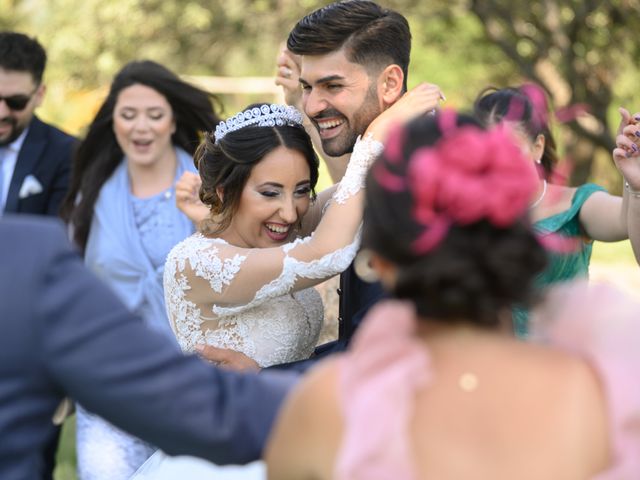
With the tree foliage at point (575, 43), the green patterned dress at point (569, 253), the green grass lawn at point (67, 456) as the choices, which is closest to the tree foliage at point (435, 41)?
the tree foliage at point (575, 43)

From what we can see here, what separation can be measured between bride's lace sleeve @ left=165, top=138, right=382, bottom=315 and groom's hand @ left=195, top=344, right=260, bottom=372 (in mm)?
119

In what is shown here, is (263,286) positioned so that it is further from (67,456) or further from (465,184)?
(67,456)

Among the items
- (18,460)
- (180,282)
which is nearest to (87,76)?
(180,282)

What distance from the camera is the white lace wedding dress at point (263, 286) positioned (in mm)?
3189

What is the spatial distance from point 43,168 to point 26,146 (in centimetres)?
15

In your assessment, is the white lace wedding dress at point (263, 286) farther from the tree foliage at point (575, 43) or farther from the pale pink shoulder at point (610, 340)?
the tree foliage at point (575, 43)

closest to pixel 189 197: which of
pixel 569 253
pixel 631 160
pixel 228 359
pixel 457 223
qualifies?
pixel 228 359

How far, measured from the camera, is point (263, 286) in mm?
3273

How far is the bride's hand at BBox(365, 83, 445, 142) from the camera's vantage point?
3.28 meters

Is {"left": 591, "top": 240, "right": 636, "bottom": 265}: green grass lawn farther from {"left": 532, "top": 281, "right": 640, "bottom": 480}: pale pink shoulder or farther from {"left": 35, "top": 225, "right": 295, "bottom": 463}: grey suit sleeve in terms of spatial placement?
{"left": 35, "top": 225, "right": 295, "bottom": 463}: grey suit sleeve

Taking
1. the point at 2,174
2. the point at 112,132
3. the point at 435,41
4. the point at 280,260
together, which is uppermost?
the point at 280,260

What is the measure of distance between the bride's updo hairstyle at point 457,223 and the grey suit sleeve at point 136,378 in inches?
15.8

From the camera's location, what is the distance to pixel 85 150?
582 cm

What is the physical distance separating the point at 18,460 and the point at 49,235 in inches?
16.9
